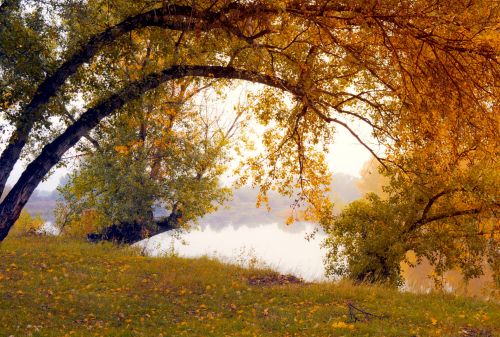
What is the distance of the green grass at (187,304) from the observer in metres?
10.2

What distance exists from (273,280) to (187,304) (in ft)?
12.9

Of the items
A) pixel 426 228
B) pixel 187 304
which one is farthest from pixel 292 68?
pixel 426 228

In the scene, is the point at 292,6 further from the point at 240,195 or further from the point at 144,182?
the point at 240,195

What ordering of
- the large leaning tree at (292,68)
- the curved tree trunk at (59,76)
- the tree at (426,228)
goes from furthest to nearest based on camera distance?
1. the tree at (426,228)
2. the curved tree trunk at (59,76)
3. the large leaning tree at (292,68)

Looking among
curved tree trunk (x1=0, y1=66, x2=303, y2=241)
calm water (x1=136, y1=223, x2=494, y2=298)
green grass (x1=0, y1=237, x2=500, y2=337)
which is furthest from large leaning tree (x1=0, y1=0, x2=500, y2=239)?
calm water (x1=136, y1=223, x2=494, y2=298)

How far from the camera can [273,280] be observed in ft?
51.4

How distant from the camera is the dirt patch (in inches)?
598

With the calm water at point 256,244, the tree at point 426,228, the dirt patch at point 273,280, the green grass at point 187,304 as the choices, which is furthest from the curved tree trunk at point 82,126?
the calm water at point 256,244

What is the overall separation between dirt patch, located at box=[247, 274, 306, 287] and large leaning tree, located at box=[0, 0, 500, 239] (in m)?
3.15

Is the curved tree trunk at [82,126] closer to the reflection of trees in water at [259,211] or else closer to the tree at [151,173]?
the tree at [151,173]

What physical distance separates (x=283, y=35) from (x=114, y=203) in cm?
1272

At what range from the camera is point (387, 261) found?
16.6 meters

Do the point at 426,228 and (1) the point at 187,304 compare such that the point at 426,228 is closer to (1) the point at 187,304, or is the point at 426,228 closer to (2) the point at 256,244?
(1) the point at 187,304

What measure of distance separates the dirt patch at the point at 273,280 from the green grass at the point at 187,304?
1.13 feet
